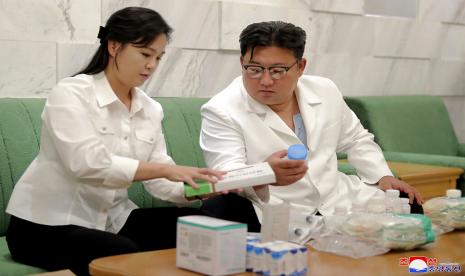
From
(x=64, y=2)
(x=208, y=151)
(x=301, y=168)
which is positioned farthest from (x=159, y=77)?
(x=301, y=168)

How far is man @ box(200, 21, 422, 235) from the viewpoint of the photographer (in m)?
3.14

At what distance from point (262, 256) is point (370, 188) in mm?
1241

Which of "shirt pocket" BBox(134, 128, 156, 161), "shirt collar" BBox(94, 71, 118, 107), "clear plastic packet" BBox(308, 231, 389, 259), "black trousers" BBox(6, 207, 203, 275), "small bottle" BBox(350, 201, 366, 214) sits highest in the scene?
"shirt collar" BBox(94, 71, 118, 107)

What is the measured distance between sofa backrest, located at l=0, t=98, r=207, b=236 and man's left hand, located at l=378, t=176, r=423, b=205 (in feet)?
3.09

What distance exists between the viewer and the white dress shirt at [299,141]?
127 inches

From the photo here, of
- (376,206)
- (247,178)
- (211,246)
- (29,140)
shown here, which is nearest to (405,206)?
(376,206)

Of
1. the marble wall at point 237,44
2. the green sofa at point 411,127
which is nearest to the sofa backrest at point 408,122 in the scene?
the green sofa at point 411,127

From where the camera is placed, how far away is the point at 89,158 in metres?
2.66

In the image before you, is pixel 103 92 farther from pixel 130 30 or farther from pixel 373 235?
pixel 373 235

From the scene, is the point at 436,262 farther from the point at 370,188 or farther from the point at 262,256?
the point at 370,188

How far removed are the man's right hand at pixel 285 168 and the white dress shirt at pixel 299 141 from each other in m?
0.28

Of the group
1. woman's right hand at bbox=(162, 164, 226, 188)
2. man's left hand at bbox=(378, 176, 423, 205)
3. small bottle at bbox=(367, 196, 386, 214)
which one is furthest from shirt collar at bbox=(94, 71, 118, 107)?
man's left hand at bbox=(378, 176, 423, 205)

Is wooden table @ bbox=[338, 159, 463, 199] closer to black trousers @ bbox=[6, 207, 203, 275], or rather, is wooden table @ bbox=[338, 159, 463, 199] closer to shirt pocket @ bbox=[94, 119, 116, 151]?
black trousers @ bbox=[6, 207, 203, 275]

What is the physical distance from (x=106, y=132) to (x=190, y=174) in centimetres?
43
